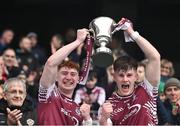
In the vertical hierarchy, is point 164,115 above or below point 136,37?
below

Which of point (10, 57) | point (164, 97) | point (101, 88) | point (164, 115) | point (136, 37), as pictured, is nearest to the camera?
point (136, 37)

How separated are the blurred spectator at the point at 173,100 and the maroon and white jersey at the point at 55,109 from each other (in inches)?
74.4

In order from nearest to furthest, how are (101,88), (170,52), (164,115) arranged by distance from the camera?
(164,115) → (101,88) → (170,52)

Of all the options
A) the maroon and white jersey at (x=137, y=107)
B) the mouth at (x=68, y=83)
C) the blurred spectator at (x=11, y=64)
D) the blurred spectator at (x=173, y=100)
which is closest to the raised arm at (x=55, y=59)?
the mouth at (x=68, y=83)

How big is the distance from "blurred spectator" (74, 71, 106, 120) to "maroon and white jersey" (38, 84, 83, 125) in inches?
94.6

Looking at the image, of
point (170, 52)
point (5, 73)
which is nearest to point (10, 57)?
point (5, 73)

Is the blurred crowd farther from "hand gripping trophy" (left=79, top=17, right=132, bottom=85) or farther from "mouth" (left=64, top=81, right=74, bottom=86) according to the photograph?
"hand gripping trophy" (left=79, top=17, right=132, bottom=85)

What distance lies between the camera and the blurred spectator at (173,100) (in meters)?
9.33

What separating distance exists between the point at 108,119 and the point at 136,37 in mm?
888

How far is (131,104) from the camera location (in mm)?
7652

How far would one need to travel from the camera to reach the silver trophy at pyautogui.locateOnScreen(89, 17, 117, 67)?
23.0 feet

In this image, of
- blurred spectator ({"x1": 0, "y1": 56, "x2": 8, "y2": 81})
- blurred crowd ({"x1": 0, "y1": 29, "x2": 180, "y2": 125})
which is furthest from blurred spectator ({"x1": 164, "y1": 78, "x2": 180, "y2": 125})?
blurred spectator ({"x1": 0, "y1": 56, "x2": 8, "y2": 81})

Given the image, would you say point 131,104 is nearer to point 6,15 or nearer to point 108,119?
point 108,119

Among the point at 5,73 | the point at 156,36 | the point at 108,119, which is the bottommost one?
the point at 108,119
